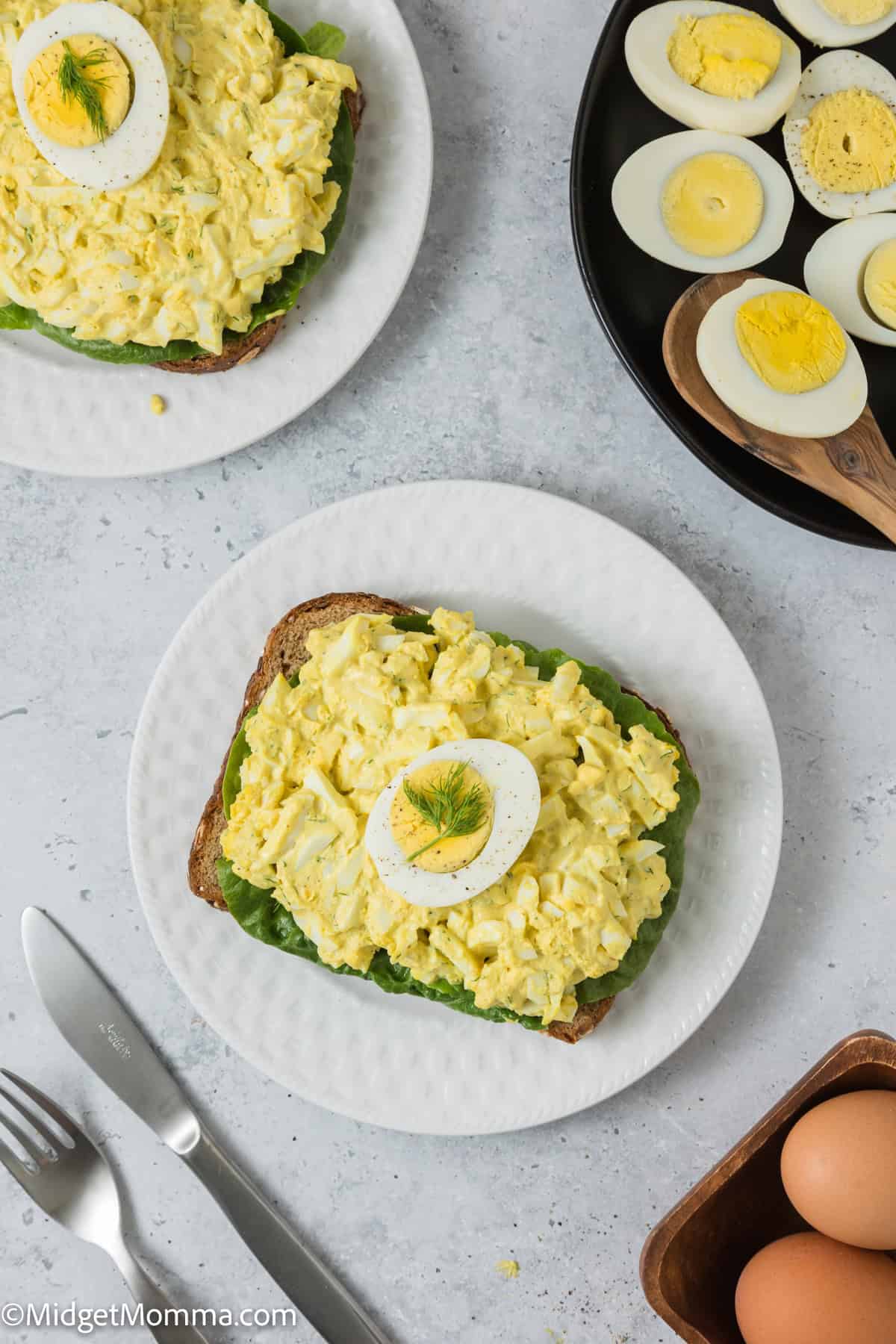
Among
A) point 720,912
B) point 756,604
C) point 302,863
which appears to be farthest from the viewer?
point 756,604

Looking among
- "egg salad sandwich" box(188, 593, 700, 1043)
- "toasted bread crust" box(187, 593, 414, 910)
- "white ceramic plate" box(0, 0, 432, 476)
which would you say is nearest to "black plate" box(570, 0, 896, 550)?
"white ceramic plate" box(0, 0, 432, 476)

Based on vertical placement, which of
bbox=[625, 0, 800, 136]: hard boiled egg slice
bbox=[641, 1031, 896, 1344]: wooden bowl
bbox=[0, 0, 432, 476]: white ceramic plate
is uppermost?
bbox=[625, 0, 800, 136]: hard boiled egg slice

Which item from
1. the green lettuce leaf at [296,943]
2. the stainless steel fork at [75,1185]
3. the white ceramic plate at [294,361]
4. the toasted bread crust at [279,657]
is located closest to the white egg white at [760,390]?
the white ceramic plate at [294,361]

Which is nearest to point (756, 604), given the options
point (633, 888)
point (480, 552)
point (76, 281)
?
point (480, 552)

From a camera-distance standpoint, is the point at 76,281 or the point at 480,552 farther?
the point at 480,552

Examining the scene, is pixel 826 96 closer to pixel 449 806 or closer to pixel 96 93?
pixel 96 93

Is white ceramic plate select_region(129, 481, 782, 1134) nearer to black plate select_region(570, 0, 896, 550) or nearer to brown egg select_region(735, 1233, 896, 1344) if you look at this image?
black plate select_region(570, 0, 896, 550)

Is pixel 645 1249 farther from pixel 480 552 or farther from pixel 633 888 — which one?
→ pixel 480 552
